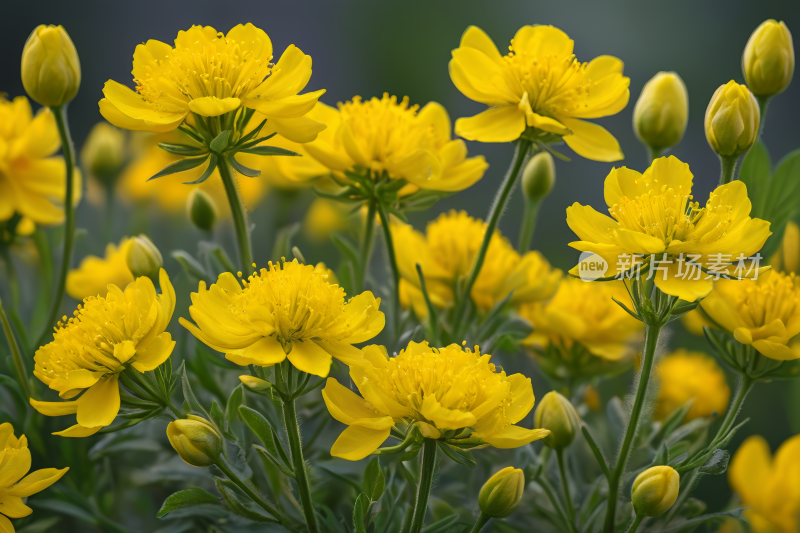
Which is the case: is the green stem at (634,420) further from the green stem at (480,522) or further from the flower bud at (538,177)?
the flower bud at (538,177)

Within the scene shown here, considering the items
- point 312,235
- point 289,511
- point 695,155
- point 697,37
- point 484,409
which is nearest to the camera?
point 484,409

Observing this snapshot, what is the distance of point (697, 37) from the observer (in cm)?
205

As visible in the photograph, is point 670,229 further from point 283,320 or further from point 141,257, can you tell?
point 141,257

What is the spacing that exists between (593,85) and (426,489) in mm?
276

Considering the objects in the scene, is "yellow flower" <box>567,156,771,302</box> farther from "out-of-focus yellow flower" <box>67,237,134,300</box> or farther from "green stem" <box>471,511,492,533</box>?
"out-of-focus yellow flower" <box>67,237,134,300</box>

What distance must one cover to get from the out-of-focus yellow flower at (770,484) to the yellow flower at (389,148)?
1.06ft

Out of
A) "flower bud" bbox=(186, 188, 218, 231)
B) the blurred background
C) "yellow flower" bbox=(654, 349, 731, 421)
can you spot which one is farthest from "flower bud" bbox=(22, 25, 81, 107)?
the blurred background

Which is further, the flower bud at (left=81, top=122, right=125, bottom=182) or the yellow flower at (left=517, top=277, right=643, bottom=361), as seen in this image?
the flower bud at (left=81, top=122, right=125, bottom=182)

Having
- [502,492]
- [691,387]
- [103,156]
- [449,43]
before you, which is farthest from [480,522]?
[449,43]

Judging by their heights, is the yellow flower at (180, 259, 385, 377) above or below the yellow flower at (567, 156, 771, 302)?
below

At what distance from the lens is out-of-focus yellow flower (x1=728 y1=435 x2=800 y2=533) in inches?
21.7

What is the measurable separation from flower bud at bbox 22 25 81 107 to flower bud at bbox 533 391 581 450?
1.16 feet

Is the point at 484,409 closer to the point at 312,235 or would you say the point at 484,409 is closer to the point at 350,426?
the point at 350,426

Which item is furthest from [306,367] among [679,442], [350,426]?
[679,442]
